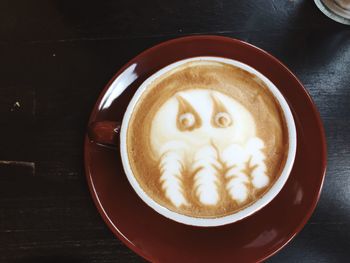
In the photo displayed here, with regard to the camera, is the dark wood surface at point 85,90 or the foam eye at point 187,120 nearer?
the foam eye at point 187,120

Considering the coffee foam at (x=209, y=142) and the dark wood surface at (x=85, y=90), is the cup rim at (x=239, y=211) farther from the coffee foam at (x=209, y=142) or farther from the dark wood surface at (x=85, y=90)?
the dark wood surface at (x=85, y=90)

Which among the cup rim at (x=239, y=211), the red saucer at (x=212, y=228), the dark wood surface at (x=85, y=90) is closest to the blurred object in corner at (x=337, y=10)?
the dark wood surface at (x=85, y=90)

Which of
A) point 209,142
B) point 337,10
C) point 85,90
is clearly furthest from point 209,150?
point 337,10

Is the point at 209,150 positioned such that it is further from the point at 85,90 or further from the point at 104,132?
the point at 85,90

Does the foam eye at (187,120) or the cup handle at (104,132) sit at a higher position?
the foam eye at (187,120)

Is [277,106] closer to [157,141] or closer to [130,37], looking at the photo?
[157,141]
